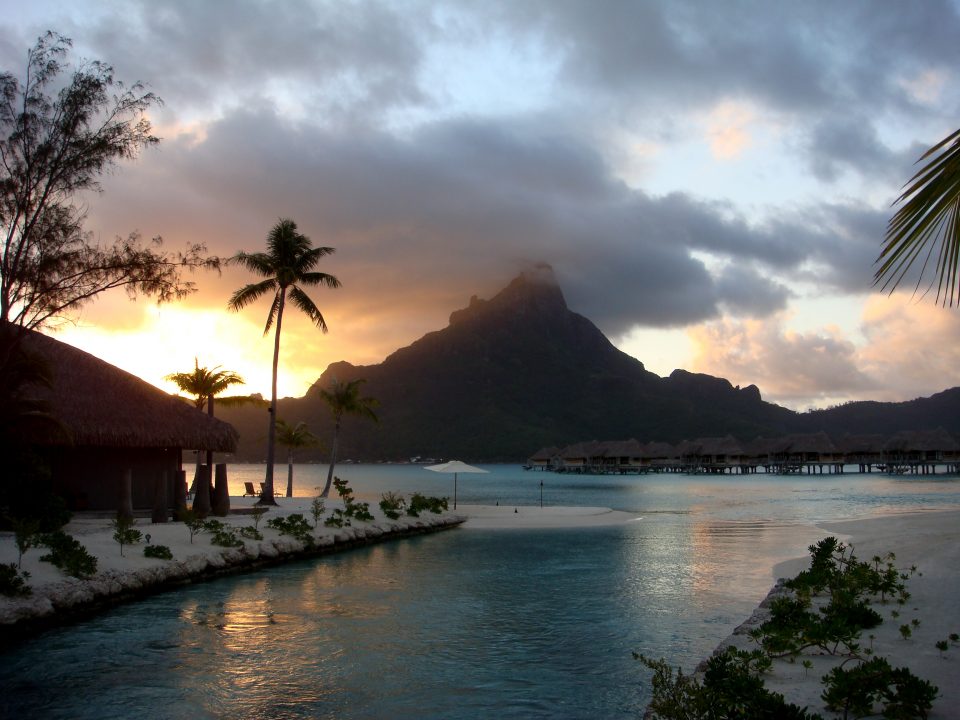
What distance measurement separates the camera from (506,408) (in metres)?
186

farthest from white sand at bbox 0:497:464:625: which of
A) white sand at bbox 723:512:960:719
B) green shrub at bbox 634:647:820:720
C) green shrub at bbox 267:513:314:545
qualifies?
white sand at bbox 723:512:960:719

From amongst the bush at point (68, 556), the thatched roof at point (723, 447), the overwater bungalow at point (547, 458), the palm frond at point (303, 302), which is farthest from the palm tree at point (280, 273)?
the overwater bungalow at point (547, 458)

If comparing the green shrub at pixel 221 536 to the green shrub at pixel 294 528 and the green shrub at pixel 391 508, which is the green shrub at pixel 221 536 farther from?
the green shrub at pixel 391 508

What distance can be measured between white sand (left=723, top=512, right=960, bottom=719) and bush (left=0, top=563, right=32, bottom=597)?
11.1 meters

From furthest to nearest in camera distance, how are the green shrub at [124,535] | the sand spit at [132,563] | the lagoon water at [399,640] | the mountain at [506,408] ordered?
1. the mountain at [506,408]
2. the green shrub at [124,535]
3. the sand spit at [132,563]
4. the lagoon water at [399,640]

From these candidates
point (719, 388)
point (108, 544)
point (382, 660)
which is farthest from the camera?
point (719, 388)

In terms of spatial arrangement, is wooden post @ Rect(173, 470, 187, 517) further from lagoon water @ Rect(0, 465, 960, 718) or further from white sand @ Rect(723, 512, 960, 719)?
white sand @ Rect(723, 512, 960, 719)

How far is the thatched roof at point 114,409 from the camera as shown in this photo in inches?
813

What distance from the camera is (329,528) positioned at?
24.6 m

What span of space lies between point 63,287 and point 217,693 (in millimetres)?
9780

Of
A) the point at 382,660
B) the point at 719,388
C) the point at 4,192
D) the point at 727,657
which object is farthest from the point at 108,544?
the point at 719,388

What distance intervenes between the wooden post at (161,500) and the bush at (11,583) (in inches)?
370

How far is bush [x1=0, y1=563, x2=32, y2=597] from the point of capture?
12.3m

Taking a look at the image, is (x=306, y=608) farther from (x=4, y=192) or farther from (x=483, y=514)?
(x=483, y=514)
